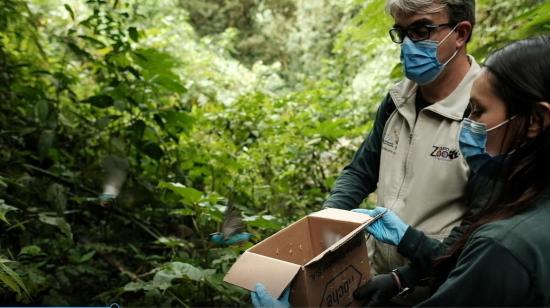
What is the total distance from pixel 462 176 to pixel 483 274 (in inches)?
28.3

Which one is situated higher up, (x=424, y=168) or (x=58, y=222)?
(x=424, y=168)

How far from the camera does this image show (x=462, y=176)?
1760mm

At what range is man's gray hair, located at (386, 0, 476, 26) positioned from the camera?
196 centimetres

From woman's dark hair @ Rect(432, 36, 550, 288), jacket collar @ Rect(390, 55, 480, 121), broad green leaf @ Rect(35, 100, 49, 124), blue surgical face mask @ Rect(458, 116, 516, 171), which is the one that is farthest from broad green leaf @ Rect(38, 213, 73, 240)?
woman's dark hair @ Rect(432, 36, 550, 288)

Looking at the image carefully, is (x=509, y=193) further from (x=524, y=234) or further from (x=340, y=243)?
(x=340, y=243)

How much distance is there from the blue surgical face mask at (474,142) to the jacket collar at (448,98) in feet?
0.95

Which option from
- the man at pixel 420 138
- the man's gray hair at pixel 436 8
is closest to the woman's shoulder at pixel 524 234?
the man at pixel 420 138

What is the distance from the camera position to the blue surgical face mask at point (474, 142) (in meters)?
1.41

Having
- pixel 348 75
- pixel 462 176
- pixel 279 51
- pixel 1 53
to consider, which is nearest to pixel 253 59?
pixel 279 51

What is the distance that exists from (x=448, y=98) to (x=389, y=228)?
0.53 metres

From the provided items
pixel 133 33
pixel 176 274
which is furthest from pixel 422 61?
pixel 133 33

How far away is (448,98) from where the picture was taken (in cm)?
187

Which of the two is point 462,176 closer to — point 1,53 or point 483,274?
point 483,274

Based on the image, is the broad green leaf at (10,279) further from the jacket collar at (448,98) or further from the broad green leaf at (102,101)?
the broad green leaf at (102,101)
